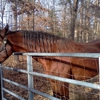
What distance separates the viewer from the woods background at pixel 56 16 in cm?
1130

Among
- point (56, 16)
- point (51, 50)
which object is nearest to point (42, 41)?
point (51, 50)

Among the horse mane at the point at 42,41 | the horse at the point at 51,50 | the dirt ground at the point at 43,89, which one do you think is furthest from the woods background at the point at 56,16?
the horse mane at the point at 42,41

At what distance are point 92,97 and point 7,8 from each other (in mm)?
9761

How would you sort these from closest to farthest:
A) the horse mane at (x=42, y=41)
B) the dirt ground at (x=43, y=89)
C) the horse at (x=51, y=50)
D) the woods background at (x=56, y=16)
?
the horse at (x=51, y=50) < the horse mane at (x=42, y=41) < the dirt ground at (x=43, y=89) < the woods background at (x=56, y=16)

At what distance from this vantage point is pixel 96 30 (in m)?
19.2

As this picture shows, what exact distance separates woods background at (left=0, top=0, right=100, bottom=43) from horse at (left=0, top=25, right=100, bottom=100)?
8.24 meters

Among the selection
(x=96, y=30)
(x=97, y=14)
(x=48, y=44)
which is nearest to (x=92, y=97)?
(x=48, y=44)

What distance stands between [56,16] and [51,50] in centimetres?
1326

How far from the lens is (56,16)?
15.6 metres

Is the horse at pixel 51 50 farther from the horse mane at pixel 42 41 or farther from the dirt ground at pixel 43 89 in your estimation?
the dirt ground at pixel 43 89

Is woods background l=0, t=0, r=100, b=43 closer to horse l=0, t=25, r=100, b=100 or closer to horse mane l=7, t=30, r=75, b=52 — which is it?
horse l=0, t=25, r=100, b=100

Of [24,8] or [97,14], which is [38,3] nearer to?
[24,8]

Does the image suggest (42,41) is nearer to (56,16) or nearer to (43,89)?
(43,89)

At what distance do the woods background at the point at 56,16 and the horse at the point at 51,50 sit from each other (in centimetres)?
824
